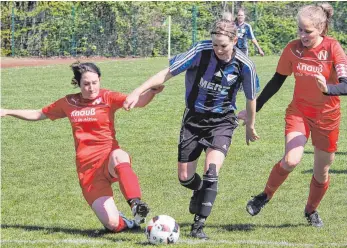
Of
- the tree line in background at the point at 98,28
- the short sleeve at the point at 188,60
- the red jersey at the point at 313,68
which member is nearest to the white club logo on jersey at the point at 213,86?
the short sleeve at the point at 188,60

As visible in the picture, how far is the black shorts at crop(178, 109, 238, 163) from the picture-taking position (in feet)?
22.4

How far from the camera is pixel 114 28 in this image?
115 feet

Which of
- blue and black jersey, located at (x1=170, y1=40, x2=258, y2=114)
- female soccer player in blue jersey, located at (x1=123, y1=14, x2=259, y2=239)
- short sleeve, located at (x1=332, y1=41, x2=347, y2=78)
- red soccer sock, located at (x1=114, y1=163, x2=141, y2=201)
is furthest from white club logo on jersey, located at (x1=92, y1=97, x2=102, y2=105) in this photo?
short sleeve, located at (x1=332, y1=41, x2=347, y2=78)

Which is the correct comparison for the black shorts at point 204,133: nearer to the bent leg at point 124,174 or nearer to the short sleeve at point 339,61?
the bent leg at point 124,174

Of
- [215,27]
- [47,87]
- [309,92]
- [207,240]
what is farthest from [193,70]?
[47,87]

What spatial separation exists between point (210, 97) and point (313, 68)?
98cm

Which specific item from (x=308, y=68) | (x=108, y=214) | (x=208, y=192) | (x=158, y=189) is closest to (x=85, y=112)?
(x=108, y=214)

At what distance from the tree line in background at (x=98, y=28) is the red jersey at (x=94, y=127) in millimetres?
28029

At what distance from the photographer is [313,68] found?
6734 millimetres

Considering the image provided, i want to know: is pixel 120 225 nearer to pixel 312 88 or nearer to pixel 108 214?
pixel 108 214

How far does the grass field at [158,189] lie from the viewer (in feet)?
22.0

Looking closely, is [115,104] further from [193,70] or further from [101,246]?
[101,246]

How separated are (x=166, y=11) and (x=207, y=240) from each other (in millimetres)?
29649

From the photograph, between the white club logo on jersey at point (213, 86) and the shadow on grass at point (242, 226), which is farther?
the shadow on grass at point (242, 226)
